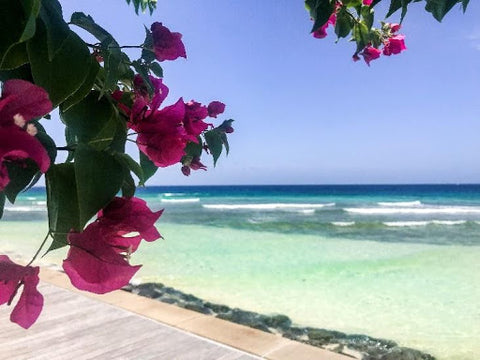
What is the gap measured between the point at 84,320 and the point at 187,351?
2.09 feet

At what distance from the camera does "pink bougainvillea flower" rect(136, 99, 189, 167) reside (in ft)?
1.39

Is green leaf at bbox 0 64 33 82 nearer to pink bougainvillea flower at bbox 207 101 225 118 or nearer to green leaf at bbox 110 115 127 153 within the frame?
green leaf at bbox 110 115 127 153

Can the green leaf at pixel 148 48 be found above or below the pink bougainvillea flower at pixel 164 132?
above

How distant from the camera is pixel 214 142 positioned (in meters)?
0.66

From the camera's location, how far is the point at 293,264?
577 cm

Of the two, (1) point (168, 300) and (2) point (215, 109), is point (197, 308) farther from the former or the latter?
(2) point (215, 109)

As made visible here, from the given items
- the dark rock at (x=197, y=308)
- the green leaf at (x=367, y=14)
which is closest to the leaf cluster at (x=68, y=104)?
the green leaf at (x=367, y=14)

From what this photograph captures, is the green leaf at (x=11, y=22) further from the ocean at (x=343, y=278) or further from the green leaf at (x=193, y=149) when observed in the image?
the ocean at (x=343, y=278)

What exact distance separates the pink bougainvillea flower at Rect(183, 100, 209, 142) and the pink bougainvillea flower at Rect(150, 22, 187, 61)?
56 millimetres

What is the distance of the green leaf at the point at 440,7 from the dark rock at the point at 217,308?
284cm

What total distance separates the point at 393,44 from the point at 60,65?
0.92m

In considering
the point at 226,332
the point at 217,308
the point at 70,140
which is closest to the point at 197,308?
the point at 217,308

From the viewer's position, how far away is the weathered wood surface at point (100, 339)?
188 centimetres

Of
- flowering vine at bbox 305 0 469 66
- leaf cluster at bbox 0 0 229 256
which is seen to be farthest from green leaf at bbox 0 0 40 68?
flowering vine at bbox 305 0 469 66
